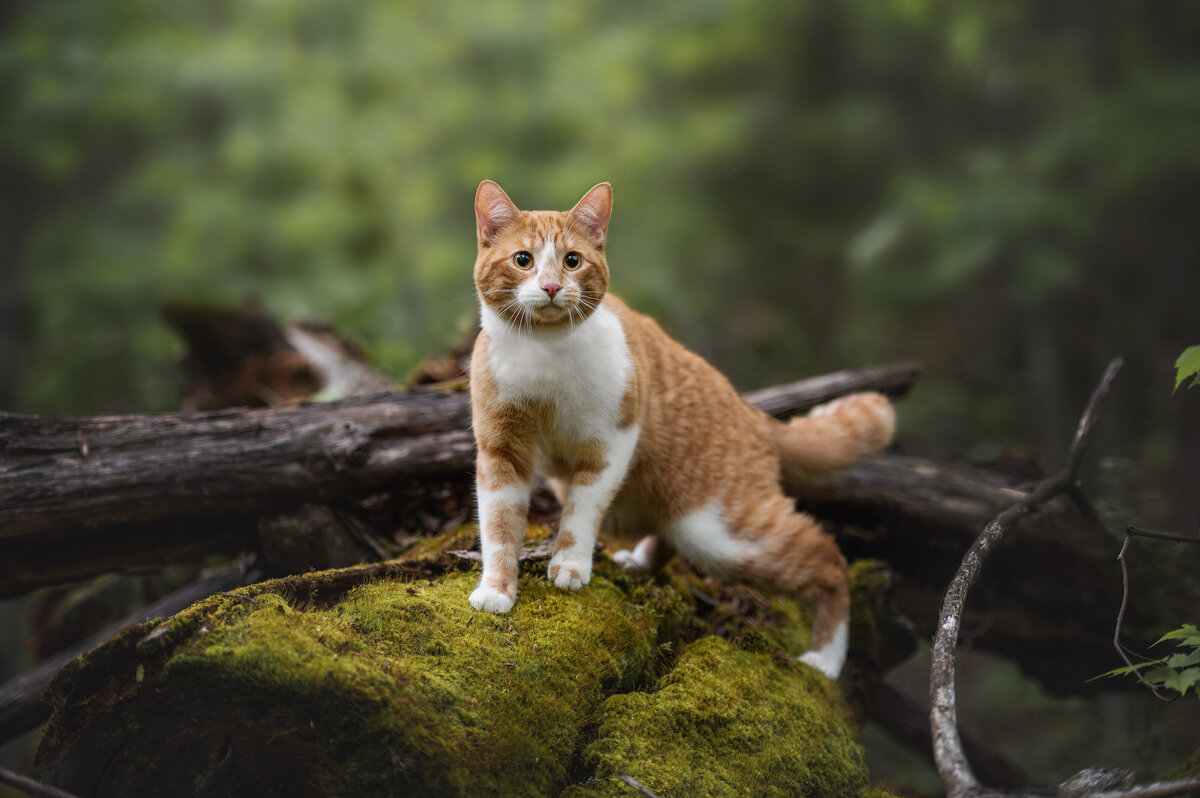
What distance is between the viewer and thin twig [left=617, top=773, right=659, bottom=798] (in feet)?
6.81

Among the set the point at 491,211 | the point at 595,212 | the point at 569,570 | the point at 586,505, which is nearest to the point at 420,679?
the point at 569,570

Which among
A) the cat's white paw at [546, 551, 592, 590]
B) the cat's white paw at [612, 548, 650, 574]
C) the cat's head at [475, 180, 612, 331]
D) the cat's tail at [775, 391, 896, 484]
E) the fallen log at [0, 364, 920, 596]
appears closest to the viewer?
the cat's head at [475, 180, 612, 331]

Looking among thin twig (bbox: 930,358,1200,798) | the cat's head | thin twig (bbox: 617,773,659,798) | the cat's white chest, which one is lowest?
thin twig (bbox: 617,773,659,798)

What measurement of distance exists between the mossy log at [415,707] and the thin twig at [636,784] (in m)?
0.02

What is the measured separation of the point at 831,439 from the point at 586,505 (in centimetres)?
150

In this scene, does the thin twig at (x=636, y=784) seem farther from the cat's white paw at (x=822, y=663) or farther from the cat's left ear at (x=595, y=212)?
the cat's left ear at (x=595, y=212)

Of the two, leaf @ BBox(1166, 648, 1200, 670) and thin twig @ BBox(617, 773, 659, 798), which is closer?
thin twig @ BBox(617, 773, 659, 798)

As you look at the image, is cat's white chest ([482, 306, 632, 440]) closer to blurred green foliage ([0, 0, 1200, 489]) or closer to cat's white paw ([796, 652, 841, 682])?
cat's white paw ([796, 652, 841, 682])

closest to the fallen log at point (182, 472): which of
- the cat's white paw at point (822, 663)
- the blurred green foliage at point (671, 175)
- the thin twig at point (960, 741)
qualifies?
the cat's white paw at point (822, 663)

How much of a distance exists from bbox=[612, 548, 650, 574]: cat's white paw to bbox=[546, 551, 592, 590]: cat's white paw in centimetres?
69

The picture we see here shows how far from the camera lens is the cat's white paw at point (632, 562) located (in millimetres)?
3512

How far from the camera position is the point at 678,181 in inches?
323

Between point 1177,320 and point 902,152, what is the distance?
290 cm

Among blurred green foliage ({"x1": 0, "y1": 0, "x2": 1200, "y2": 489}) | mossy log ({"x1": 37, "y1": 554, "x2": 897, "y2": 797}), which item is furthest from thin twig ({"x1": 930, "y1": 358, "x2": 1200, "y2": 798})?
blurred green foliage ({"x1": 0, "y1": 0, "x2": 1200, "y2": 489})
